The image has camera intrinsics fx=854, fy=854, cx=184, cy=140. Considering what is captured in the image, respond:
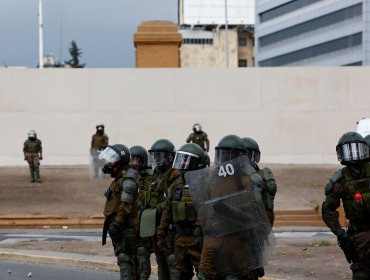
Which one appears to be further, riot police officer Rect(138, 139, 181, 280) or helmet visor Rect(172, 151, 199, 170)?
riot police officer Rect(138, 139, 181, 280)

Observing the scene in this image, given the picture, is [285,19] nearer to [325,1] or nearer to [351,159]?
[325,1]

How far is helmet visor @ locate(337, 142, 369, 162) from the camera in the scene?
302 inches

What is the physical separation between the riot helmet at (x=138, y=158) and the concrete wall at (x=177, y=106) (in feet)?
74.6

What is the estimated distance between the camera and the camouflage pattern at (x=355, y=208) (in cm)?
761

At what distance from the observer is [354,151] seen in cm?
768

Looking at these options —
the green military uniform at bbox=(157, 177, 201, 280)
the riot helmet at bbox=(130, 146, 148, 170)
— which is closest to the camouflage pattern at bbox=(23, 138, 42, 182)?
the riot helmet at bbox=(130, 146, 148, 170)

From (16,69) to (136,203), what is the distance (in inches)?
932

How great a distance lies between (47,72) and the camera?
107ft

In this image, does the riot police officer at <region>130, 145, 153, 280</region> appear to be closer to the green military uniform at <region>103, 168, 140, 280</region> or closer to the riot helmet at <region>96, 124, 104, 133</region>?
the green military uniform at <region>103, 168, 140, 280</region>

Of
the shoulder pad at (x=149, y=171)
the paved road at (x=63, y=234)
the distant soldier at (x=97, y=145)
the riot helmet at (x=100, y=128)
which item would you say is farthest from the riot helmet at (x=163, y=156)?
the distant soldier at (x=97, y=145)

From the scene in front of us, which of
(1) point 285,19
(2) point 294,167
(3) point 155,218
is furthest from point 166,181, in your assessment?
(1) point 285,19

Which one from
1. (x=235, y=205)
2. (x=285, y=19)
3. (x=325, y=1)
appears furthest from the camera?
(x=285, y=19)

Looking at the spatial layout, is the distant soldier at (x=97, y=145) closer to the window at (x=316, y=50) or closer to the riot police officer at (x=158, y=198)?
the riot police officer at (x=158, y=198)

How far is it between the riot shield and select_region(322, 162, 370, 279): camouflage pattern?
80cm
